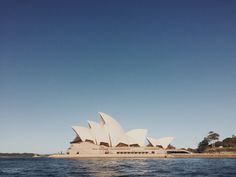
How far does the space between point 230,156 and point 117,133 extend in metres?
42.2

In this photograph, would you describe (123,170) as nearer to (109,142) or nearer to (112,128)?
(112,128)

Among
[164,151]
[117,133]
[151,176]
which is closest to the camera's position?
[151,176]

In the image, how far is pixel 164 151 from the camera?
13025 centimetres

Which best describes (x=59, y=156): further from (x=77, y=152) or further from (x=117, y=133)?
(x=117, y=133)

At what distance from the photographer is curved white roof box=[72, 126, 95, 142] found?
12012 cm

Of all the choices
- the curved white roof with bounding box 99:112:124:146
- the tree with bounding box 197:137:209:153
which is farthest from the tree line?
the curved white roof with bounding box 99:112:124:146

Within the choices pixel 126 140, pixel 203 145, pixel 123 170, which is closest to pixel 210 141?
pixel 203 145

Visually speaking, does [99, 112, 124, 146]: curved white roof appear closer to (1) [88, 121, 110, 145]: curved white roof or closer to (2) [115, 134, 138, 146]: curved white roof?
(2) [115, 134, 138, 146]: curved white roof

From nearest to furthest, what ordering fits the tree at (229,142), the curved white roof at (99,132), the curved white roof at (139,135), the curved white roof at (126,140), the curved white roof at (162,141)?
the curved white roof at (99,132)
the curved white roof at (126,140)
the curved white roof at (139,135)
the curved white roof at (162,141)
the tree at (229,142)

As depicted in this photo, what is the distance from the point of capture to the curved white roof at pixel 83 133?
120125mm

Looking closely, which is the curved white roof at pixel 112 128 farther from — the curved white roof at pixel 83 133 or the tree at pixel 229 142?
the tree at pixel 229 142

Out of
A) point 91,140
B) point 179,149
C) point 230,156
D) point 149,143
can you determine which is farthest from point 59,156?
point 230,156

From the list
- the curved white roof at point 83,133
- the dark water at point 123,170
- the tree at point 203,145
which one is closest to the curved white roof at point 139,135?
the curved white roof at point 83,133

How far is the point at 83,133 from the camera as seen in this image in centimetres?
12100
